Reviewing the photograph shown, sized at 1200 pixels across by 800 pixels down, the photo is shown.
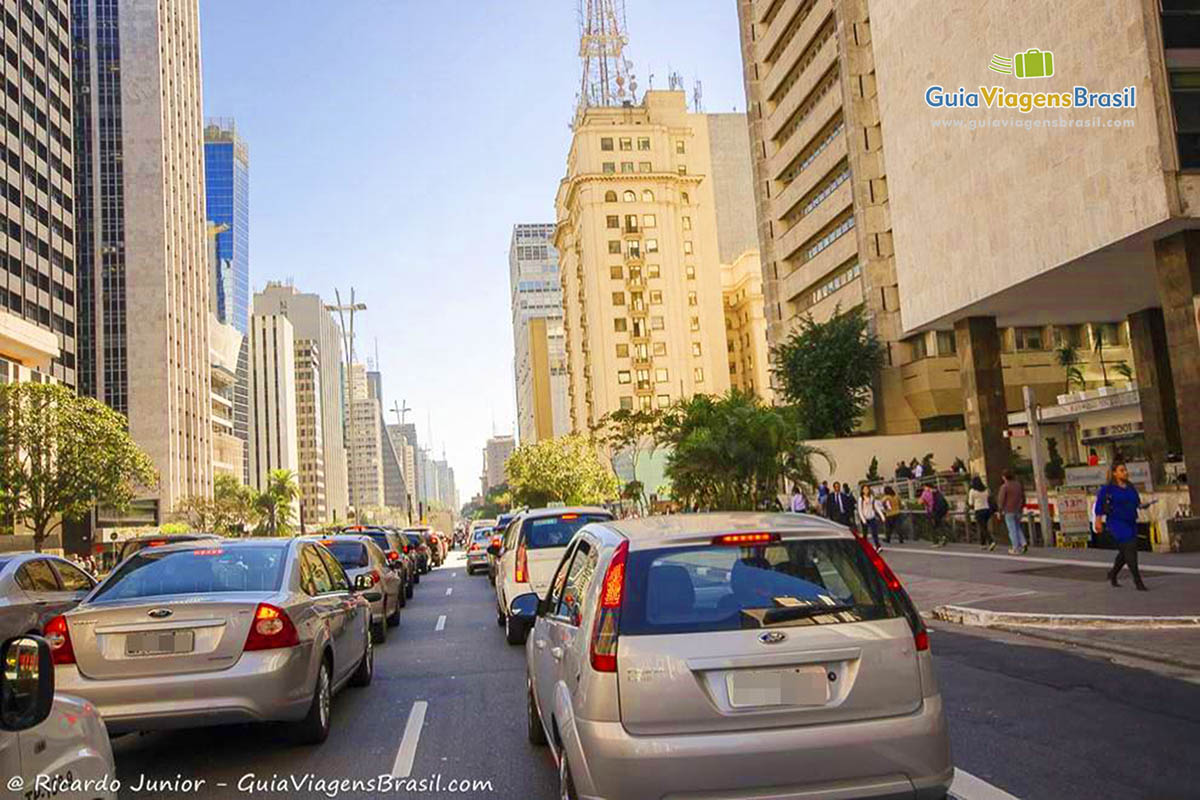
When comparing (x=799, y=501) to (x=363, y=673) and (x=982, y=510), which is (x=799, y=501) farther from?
(x=363, y=673)

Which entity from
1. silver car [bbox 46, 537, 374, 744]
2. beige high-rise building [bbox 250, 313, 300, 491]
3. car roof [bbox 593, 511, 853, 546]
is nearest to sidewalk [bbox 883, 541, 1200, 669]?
car roof [bbox 593, 511, 853, 546]

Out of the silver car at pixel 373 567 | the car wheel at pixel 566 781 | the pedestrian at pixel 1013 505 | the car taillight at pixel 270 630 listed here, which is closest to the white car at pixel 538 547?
the silver car at pixel 373 567

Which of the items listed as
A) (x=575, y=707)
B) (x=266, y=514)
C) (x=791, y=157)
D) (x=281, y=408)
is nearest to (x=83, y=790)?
(x=575, y=707)

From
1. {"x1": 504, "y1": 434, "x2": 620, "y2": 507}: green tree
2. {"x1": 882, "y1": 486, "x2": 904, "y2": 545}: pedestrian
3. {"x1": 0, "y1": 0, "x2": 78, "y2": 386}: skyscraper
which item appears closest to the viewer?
{"x1": 882, "y1": 486, "x2": 904, "y2": 545}: pedestrian

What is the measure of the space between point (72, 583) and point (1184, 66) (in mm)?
25219

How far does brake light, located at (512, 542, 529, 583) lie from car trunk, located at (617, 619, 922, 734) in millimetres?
8666

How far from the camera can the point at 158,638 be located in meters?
6.59

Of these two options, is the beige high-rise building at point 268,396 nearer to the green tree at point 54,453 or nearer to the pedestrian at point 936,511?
the green tree at point 54,453

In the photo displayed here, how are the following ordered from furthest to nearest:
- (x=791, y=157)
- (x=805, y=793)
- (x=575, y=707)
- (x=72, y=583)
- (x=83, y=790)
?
(x=791, y=157) → (x=72, y=583) → (x=575, y=707) → (x=805, y=793) → (x=83, y=790)

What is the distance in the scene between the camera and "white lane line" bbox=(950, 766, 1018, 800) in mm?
5270

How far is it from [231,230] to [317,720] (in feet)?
606

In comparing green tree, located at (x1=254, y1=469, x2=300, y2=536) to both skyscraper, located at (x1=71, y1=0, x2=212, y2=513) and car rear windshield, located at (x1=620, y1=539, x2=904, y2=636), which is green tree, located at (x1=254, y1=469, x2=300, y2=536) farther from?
car rear windshield, located at (x1=620, y1=539, x2=904, y2=636)

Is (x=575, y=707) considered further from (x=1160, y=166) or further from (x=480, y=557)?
(x=480, y=557)

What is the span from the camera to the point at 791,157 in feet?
202
